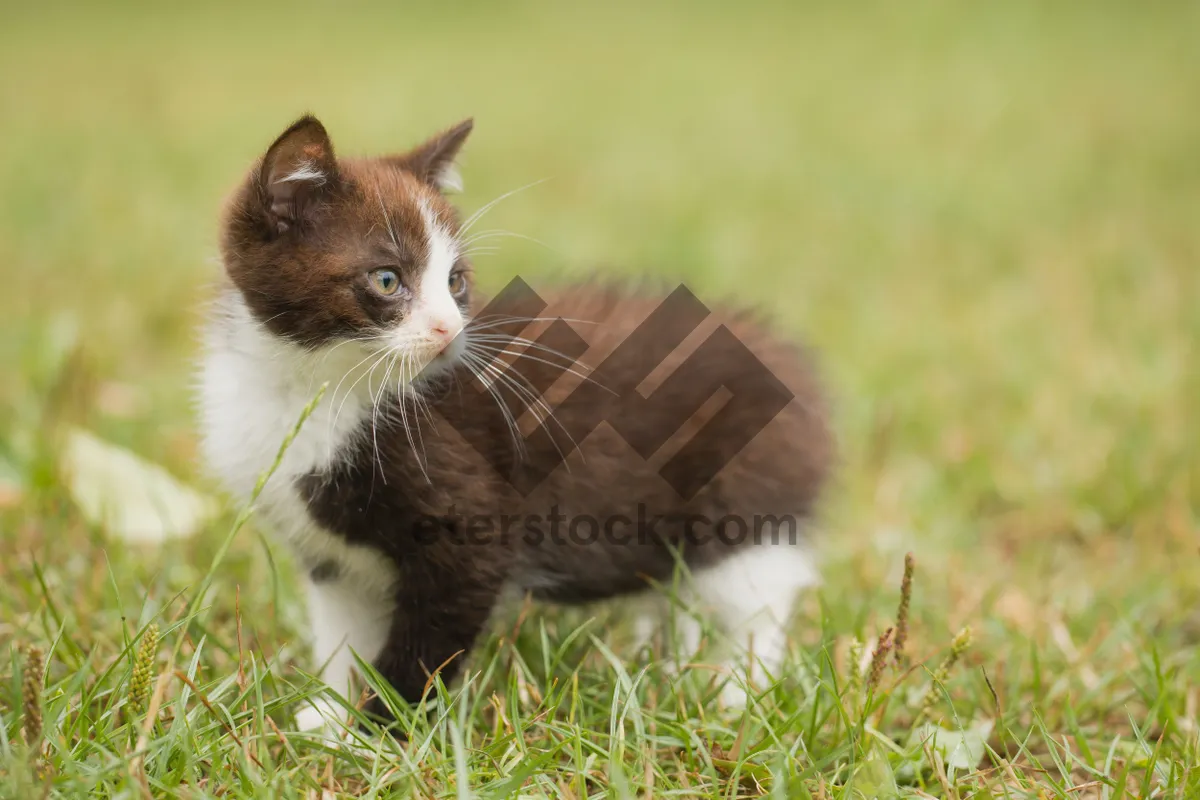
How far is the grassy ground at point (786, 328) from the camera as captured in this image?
7.27 feet

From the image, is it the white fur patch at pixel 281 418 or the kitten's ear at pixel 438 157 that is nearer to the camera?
the white fur patch at pixel 281 418

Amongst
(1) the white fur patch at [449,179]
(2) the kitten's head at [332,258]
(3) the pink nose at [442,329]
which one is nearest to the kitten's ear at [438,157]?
(1) the white fur patch at [449,179]

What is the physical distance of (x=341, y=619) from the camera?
8.80 feet

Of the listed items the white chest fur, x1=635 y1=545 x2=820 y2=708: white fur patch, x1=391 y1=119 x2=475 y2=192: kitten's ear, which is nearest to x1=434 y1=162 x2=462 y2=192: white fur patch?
x1=391 y1=119 x2=475 y2=192: kitten's ear

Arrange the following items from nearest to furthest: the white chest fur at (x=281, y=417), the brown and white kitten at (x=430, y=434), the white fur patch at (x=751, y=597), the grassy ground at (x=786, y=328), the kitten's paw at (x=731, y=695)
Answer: the grassy ground at (x=786, y=328) → the brown and white kitten at (x=430, y=434) → the white chest fur at (x=281, y=417) → the kitten's paw at (x=731, y=695) → the white fur patch at (x=751, y=597)

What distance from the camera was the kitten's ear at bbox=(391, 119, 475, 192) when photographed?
8.66ft

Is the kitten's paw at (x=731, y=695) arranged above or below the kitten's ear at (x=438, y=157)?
below

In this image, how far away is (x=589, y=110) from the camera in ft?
31.7

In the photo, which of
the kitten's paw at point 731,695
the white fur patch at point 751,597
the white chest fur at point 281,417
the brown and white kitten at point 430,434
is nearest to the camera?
the brown and white kitten at point 430,434

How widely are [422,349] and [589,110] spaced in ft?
25.6

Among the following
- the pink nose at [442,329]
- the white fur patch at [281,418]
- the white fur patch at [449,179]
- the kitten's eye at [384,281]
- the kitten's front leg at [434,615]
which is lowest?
the kitten's front leg at [434,615]

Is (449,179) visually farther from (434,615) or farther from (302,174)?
(434,615)

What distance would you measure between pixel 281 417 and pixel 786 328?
1.79 metres

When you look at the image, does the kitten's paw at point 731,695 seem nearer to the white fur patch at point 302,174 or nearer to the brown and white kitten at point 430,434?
the brown and white kitten at point 430,434
